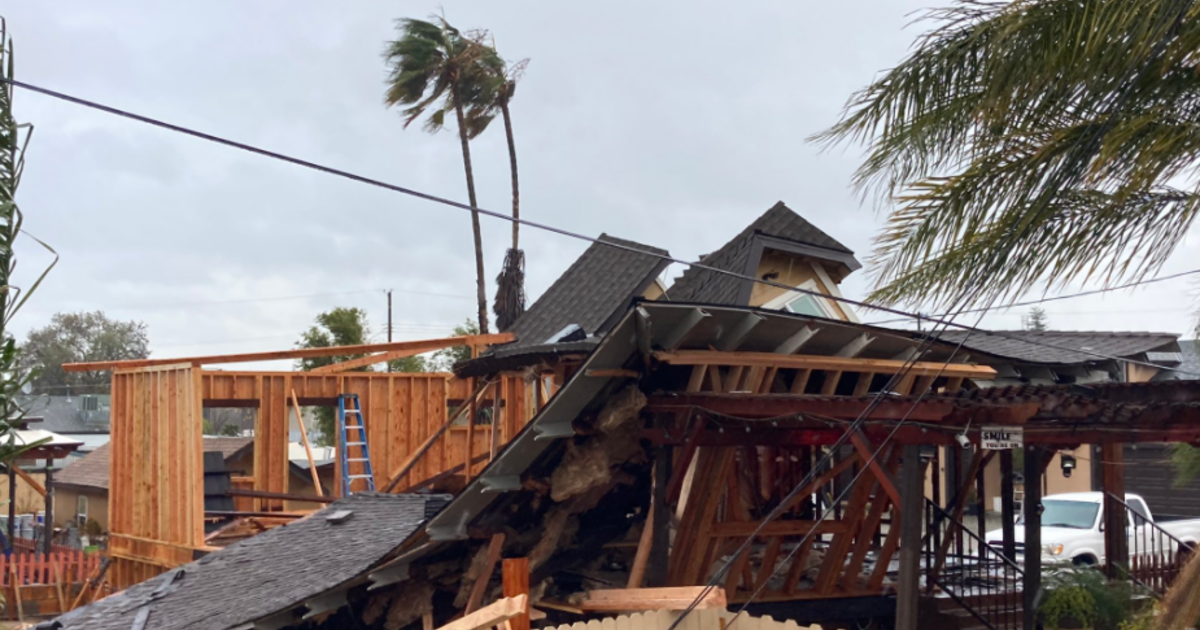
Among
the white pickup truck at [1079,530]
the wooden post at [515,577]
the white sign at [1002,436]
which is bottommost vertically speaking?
the white pickup truck at [1079,530]

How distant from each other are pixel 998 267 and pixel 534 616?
453 centimetres

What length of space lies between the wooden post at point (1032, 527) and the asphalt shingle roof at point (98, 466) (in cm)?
3007

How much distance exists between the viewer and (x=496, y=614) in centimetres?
612

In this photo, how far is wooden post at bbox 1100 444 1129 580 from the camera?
45.3 ft

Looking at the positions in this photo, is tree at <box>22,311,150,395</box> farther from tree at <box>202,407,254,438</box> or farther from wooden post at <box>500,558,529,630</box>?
wooden post at <box>500,558,529,630</box>

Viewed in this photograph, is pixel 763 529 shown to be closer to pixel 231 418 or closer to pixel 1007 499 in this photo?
pixel 1007 499

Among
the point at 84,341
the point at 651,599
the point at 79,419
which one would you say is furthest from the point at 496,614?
the point at 84,341

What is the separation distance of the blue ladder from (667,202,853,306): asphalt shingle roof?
789cm

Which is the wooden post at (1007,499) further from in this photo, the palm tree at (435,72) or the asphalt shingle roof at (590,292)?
the palm tree at (435,72)

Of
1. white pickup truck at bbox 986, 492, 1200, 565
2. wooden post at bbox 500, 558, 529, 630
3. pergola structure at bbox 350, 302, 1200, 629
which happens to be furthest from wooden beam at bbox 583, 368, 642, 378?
white pickup truck at bbox 986, 492, 1200, 565

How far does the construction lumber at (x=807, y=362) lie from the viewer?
8.52m

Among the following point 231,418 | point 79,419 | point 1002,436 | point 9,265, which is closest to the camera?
point 9,265

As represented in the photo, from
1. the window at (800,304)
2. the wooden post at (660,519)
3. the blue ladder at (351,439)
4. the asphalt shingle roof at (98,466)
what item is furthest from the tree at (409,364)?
the wooden post at (660,519)

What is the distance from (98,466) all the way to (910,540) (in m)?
37.1
